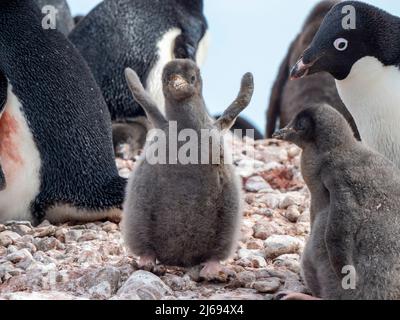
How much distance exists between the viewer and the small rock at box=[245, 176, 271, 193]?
530cm

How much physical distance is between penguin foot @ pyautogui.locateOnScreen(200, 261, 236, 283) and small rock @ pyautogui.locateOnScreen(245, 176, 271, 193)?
200 cm

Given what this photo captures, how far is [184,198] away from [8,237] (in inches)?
40.5

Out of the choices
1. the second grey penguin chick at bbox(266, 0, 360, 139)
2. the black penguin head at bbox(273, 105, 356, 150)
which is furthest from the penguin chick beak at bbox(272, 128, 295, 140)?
the second grey penguin chick at bbox(266, 0, 360, 139)

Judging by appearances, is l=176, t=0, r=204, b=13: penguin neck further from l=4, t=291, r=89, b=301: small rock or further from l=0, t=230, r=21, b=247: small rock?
l=4, t=291, r=89, b=301: small rock

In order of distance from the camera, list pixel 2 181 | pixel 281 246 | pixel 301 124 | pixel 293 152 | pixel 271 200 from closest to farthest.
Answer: pixel 301 124, pixel 281 246, pixel 2 181, pixel 271 200, pixel 293 152

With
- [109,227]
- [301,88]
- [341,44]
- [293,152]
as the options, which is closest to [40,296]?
[109,227]

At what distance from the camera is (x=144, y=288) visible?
304 cm

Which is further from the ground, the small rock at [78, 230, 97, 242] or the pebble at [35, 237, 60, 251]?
the small rock at [78, 230, 97, 242]

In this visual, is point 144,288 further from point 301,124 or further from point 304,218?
point 304,218

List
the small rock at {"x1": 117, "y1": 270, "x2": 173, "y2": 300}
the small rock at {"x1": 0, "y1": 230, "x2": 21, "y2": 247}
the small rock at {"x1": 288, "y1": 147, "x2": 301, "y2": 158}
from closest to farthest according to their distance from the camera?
the small rock at {"x1": 117, "y1": 270, "x2": 173, "y2": 300} → the small rock at {"x1": 0, "y1": 230, "x2": 21, "y2": 247} → the small rock at {"x1": 288, "y1": 147, "x2": 301, "y2": 158}

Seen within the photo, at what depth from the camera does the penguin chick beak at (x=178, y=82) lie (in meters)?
3.18

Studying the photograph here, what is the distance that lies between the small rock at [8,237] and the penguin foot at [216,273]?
95 cm

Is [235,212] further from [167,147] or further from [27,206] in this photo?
[27,206]

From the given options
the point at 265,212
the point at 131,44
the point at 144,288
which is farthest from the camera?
the point at 131,44
